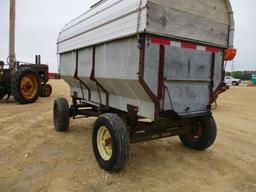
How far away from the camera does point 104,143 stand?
446 cm

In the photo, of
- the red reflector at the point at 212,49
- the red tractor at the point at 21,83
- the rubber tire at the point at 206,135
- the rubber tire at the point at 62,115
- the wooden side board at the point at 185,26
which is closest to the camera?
the wooden side board at the point at 185,26

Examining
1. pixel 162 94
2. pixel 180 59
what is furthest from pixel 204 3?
pixel 162 94

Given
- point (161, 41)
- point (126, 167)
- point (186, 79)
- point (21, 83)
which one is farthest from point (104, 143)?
point (21, 83)

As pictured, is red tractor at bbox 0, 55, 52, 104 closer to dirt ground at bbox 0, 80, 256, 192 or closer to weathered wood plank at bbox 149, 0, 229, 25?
dirt ground at bbox 0, 80, 256, 192

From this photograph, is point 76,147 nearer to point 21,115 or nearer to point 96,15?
point 96,15

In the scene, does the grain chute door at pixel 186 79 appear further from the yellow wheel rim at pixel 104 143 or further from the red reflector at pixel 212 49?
the yellow wheel rim at pixel 104 143

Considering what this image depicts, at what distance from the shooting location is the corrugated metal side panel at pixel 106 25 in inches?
149

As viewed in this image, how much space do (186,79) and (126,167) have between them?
1674 millimetres

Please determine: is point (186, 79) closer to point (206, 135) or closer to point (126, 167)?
point (206, 135)

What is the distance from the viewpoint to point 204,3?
4.34 m

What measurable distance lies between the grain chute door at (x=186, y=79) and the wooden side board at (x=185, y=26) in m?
0.20

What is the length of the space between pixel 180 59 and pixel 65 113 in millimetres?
3451

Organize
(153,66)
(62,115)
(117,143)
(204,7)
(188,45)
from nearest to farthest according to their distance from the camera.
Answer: (153,66), (117,143), (188,45), (204,7), (62,115)

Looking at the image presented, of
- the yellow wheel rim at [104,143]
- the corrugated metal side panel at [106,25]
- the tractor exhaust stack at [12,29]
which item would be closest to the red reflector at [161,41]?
the corrugated metal side panel at [106,25]
